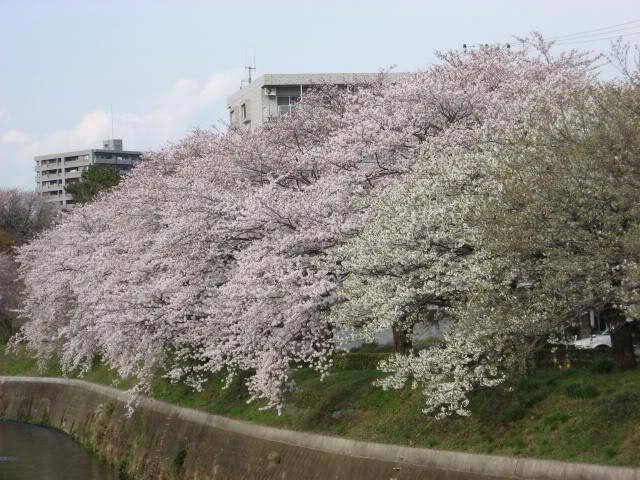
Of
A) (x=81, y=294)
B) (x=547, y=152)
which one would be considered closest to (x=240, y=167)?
(x=81, y=294)

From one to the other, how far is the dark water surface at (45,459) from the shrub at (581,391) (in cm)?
2061

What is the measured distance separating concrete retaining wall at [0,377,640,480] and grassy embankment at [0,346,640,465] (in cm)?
41

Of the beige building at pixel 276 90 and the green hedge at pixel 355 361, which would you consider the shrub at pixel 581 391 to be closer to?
the green hedge at pixel 355 361

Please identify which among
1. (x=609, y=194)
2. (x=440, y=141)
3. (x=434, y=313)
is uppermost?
(x=440, y=141)

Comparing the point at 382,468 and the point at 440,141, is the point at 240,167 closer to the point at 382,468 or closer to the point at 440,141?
the point at 440,141

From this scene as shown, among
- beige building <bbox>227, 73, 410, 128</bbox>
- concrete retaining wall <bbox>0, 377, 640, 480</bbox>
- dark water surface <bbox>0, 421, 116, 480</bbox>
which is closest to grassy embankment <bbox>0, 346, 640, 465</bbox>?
concrete retaining wall <bbox>0, 377, 640, 480</bbox>

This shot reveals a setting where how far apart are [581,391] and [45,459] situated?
2690 centimetres

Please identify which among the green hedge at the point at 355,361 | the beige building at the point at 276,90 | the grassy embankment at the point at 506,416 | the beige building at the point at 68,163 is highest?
the beige building at the point at 68,163

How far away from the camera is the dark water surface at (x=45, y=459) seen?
3803cm

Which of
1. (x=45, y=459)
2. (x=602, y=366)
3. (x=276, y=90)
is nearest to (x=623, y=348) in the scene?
(x=602, y=366)

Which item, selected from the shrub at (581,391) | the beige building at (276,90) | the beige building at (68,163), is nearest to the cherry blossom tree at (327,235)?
the shrub at (581,391)

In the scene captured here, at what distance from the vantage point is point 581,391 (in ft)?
68.9

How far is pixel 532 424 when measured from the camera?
69.1ft

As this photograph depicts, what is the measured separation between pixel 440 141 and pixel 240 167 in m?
11.2
